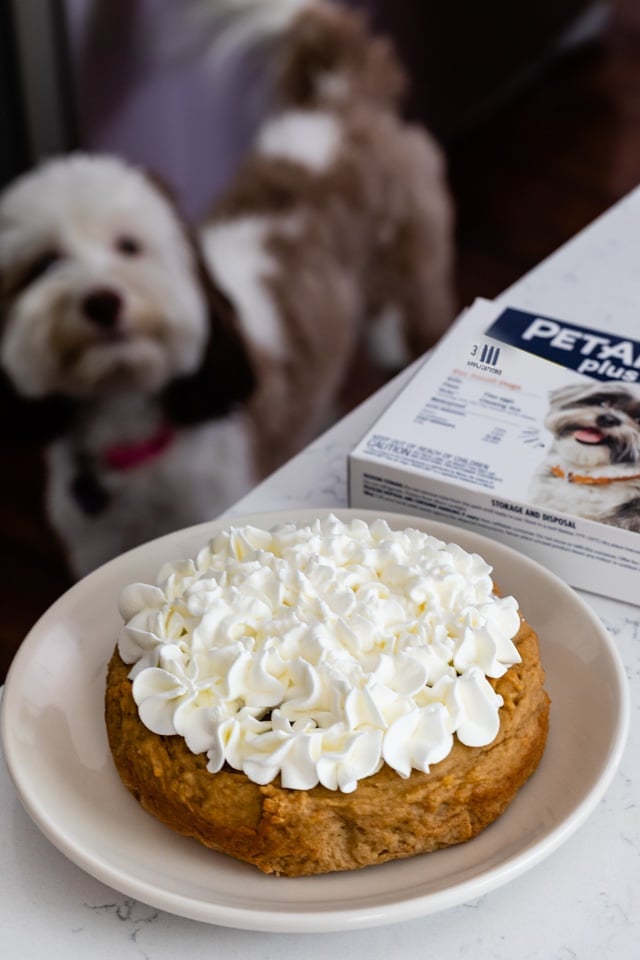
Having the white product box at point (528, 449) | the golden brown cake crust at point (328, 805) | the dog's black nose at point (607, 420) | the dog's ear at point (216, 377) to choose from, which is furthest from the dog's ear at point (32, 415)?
the golden brown cake crust at point (328, 805)

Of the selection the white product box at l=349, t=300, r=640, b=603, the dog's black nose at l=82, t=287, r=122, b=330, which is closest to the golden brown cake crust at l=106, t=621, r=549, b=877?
the white product box at l=349, t=300, r=640, b=603

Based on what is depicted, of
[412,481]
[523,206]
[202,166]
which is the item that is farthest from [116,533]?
[523,206]

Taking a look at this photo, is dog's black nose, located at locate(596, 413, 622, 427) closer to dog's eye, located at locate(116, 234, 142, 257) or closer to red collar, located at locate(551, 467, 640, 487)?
red collar, located at locate(551, 467, 640, 487)

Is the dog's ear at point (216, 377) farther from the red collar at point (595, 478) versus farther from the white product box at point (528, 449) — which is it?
the red collar at point (595, 478)

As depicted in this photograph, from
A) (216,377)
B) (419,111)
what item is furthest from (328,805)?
(419,111)

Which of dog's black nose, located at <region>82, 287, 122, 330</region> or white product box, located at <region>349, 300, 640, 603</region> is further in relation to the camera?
dog's black nose, located at <region>82, 287, 122, 330</region>
